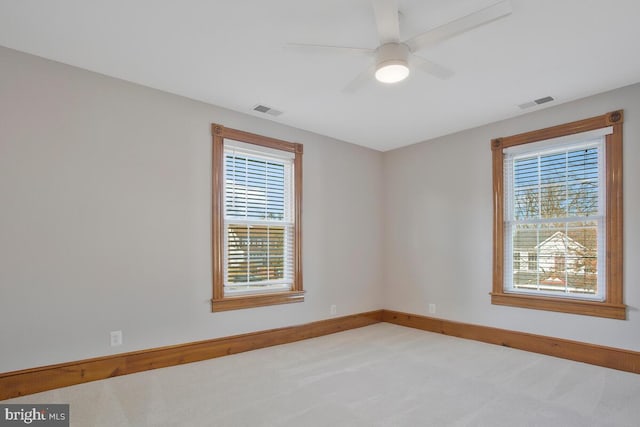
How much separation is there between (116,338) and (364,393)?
2.08 metres

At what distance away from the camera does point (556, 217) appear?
378 cm

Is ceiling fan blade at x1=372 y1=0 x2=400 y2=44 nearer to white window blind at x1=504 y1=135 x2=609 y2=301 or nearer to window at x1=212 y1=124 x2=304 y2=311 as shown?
window at x1=212 y1=124 x2=304 y2=311

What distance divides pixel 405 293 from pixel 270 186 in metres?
2.45

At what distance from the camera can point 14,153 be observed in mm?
2672

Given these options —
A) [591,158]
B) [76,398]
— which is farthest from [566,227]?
[76,398]

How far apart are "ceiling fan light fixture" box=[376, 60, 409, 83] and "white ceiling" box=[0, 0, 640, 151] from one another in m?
0.32

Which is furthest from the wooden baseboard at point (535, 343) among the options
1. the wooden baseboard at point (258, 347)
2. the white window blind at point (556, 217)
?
the white window blind at point (556, 217)

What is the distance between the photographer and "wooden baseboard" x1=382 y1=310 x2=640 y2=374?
10.6ft

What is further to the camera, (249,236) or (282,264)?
(282,264)

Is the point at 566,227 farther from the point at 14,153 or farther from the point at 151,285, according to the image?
the point at 14,153

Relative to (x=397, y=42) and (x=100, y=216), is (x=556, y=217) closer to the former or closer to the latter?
(x=397, y=42)

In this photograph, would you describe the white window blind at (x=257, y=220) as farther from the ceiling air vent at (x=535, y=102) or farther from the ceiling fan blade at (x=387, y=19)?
the ceiling air vent at (x=535, y=102)

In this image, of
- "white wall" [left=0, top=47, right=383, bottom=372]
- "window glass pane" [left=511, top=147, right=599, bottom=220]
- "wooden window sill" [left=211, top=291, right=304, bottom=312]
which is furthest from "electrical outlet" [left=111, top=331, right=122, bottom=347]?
"window glass pane" [left=511, top=147, right=599, bottom=220]

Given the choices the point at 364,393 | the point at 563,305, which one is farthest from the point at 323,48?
the point at 563,305
